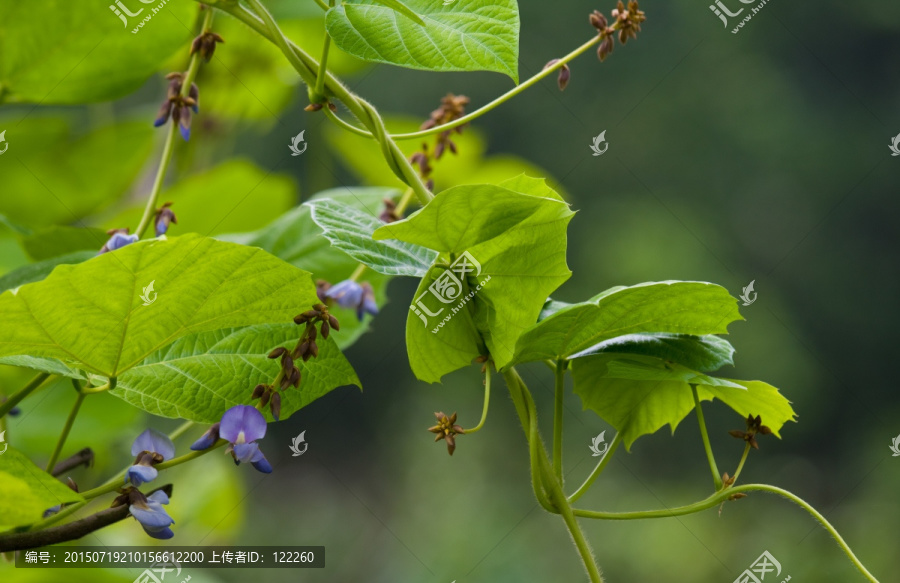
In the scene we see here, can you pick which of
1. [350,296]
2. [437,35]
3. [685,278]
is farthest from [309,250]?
[685,278]

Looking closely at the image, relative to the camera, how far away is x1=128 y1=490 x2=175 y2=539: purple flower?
20 cm

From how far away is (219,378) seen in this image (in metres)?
0.23

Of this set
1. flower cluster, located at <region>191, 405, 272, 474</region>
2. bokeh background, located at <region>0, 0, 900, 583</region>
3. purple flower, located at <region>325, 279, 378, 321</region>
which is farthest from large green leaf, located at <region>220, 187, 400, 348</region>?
bokeh background, located at <region>0, 0, 900, 583</region>

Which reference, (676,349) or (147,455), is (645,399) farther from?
(147,455)

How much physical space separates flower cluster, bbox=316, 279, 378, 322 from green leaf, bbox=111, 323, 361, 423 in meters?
0.05

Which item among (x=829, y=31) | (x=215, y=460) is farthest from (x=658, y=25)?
(x=215, y=460)

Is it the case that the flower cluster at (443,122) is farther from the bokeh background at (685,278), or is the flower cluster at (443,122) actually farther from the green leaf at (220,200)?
the bokeh background at (685,278)

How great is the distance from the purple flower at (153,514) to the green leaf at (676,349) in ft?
0.41

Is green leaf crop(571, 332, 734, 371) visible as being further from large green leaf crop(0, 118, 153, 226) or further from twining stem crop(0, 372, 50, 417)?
large green leaf crop(0, 118, 153, 226)

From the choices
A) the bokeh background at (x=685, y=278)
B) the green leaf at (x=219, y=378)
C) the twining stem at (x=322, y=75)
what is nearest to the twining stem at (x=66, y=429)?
the green leaf at (x=219, y=378)

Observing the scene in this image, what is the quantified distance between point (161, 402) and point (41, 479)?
0.04m

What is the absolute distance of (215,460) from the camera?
51 cm

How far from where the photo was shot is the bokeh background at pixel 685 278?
3314mm

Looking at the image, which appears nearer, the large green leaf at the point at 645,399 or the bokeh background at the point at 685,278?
the large green leaf at the point at 645,399
